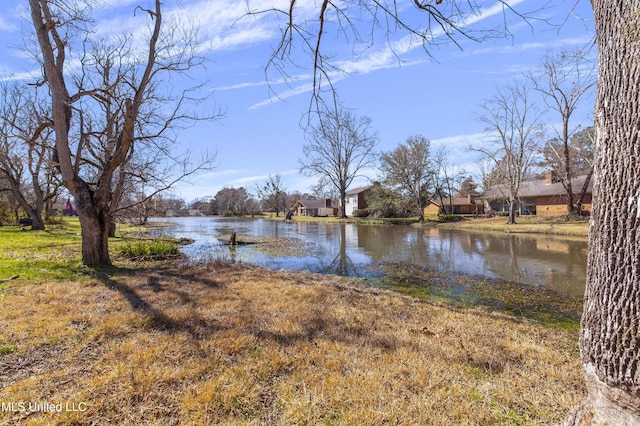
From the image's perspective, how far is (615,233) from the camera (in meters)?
1.45

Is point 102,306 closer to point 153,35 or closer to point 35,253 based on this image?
point 153,35

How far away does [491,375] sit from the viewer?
111 inches

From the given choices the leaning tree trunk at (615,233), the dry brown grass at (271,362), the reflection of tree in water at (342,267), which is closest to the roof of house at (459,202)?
the reflection of tree in water at (342,267)

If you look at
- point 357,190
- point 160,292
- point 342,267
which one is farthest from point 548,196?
point 160,292

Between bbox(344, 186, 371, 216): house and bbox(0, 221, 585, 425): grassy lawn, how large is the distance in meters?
48.4

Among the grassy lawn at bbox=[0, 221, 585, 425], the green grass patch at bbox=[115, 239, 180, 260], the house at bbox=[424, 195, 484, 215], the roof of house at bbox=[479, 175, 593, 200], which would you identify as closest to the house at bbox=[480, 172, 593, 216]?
the roof of house at bbox=[479, 175, 593, 200]

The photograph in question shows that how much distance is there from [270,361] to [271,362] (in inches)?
1.2

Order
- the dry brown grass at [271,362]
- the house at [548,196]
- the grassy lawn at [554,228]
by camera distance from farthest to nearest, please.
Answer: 1. the house at [548,196]
2. the grassy lawn at [554,228]
3. the dry brown grass at [271,362]

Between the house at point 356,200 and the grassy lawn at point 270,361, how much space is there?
4837cm

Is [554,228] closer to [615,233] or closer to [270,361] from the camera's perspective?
[615,233]

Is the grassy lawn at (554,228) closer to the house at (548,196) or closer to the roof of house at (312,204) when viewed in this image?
the house at (548,196)

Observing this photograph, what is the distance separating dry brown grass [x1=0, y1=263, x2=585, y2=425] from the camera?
221 centimetres

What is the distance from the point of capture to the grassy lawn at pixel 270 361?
87.1 inches

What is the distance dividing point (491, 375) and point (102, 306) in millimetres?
5194
